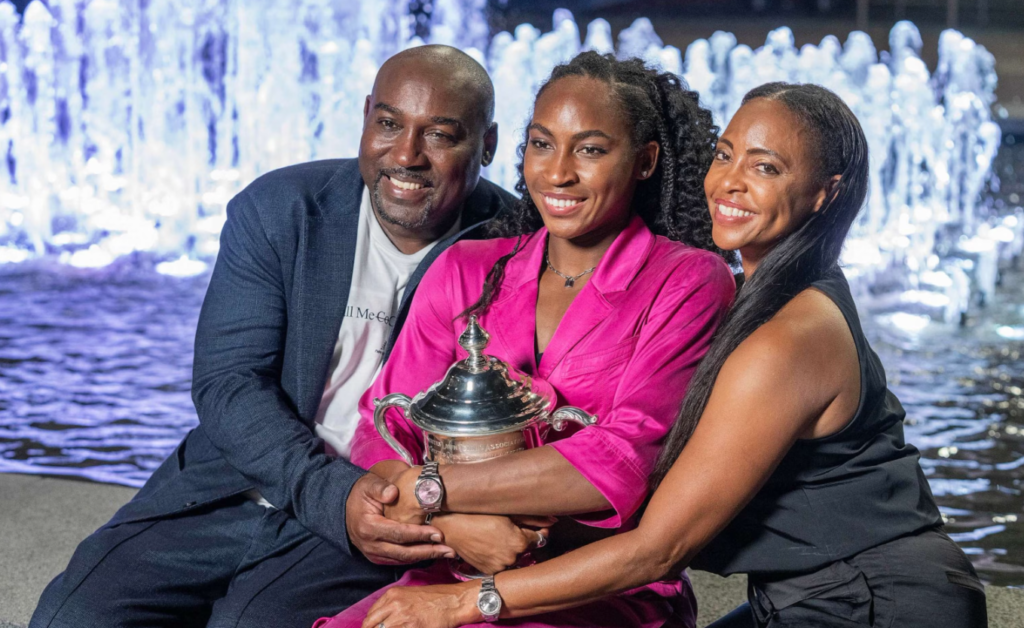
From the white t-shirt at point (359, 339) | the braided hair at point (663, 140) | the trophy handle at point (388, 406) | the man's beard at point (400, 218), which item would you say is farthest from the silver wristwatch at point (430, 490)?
the man's beard at point (400, 218)

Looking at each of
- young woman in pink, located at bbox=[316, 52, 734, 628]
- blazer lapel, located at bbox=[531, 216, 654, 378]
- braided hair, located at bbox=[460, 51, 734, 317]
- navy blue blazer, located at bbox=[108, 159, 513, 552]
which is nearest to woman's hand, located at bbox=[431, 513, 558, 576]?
young woman in pink, located at bbox=[316, 52, 734, 628]

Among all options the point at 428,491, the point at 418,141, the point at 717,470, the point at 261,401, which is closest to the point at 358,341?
the point at 261,401

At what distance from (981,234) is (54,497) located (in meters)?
9.65

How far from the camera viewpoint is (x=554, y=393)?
2.29 metres

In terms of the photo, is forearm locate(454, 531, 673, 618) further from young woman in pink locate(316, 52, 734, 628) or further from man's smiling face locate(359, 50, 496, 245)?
man's smiling face locate(359, 50, 496, 245)

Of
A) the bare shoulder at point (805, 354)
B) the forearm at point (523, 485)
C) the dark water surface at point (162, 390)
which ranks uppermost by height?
the bare shoulder at point (805, 354)

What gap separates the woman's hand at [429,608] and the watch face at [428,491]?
177 millimetres

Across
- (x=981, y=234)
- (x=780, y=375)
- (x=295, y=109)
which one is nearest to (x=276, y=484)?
(x=780, y=375)

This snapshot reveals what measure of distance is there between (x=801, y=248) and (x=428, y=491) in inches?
36.3

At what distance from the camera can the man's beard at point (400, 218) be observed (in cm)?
294

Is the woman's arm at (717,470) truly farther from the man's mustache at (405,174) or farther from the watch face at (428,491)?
the man's mustache at (405,174)

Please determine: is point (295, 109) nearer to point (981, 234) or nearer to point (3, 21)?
point (3, 21)

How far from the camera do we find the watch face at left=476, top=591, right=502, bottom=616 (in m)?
2.08

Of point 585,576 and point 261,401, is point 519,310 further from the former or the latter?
point 261,401
